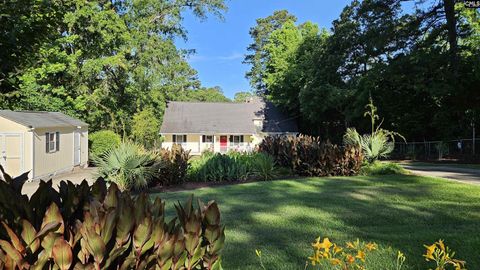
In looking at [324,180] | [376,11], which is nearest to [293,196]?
[324,180]

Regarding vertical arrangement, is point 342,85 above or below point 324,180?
above

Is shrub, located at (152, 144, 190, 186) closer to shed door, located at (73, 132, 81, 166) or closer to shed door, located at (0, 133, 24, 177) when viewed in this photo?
shed door, located at (0, 133, 24, 177)

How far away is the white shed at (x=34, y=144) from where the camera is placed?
17625mm

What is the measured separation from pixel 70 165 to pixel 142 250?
884 inches

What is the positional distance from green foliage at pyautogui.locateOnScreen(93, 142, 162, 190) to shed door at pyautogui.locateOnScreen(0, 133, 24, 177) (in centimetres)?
776

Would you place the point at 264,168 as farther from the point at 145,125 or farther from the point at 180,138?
the point at 180,138

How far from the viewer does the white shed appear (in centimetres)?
1762

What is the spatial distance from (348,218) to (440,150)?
1898cm

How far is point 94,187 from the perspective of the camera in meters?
2.53

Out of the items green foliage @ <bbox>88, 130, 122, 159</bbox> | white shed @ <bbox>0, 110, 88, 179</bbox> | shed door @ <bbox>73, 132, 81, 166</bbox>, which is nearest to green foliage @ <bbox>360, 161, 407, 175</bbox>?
white shed @ <bbox>0, 110, 88, 179</bbox>

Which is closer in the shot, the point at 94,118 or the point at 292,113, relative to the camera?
the point at 94,118

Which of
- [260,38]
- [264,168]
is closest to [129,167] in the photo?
[264,168]

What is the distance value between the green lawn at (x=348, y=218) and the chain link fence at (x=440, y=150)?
12.6 metres

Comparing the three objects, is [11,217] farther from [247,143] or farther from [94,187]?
[247,143]
